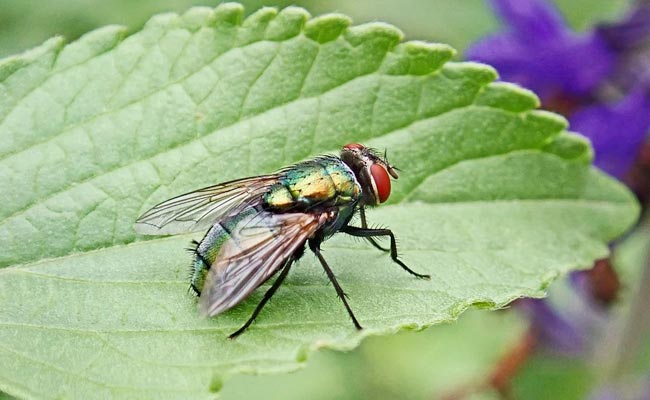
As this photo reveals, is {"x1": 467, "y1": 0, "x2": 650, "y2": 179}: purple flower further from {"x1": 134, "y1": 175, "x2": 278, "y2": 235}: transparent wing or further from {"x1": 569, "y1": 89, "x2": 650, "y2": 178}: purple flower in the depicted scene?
{"x1": 134, "y1": 175, "x2": 278, "y2": 235}: transparent wing

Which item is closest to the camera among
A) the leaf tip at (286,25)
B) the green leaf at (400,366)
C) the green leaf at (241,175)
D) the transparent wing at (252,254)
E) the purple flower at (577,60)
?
the green leaf at (241,175)

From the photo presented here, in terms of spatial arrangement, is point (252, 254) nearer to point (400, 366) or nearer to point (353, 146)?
point (353, 146)

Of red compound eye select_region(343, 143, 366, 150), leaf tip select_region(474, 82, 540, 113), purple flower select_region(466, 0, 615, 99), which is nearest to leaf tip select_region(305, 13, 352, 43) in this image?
red compound eye select_region(343, 143, 366, 150)

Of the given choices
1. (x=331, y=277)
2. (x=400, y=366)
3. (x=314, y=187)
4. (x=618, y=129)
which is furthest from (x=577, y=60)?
(x=400, y=366)

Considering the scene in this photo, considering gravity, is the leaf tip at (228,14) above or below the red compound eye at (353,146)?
above

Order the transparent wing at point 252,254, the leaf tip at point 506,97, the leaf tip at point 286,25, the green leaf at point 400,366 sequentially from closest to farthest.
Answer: the transparent wing at point 252,254, the leaf tip at point 286,25, the leaf tip at point 506,97, the green leaf at point 400,366

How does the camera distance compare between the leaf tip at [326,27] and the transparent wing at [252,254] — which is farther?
the leaf tip at [326,27]

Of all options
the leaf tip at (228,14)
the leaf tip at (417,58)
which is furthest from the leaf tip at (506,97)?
the leaf tip at (228,14)

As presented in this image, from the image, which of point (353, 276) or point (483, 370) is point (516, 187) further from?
point (483, 370)

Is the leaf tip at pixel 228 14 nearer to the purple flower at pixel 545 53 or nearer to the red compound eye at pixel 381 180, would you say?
the red compound eye at pixel 381 180
